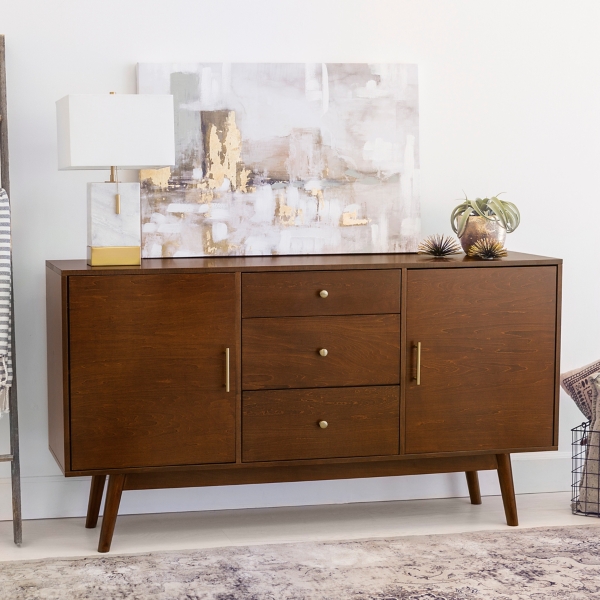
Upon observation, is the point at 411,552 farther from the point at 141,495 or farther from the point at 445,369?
the point at 141,495

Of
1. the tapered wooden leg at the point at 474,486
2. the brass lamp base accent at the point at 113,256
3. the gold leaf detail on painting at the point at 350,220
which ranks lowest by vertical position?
the tapered wooden leg at the point at 474,486

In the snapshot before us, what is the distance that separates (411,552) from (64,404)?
1080mm

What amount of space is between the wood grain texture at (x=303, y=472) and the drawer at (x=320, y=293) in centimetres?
47

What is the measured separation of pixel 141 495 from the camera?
2811 mm

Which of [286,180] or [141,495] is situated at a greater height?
[286,180]

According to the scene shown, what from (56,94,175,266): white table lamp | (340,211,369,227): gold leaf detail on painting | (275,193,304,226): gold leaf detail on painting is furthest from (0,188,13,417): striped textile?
(340,211,369,227): gold leaf detail on painting

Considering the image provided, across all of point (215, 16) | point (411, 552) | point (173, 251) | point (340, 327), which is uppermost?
point (215, 16)

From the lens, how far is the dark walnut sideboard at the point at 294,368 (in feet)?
7.67

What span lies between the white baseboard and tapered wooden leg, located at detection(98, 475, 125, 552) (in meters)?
0.35

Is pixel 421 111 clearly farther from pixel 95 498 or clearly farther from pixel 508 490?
pixel 95 498

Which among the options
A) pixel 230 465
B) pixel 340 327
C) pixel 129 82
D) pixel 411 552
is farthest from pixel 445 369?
pixel 129 82

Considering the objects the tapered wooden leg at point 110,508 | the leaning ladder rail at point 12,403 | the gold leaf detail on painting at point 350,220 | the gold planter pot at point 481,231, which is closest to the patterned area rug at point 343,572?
the tapered wooden leg at point 110,508

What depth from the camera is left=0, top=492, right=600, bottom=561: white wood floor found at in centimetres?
252

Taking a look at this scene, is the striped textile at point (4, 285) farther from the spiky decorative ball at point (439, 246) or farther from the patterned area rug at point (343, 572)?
the spiky decorative ball at point (439, 246)
